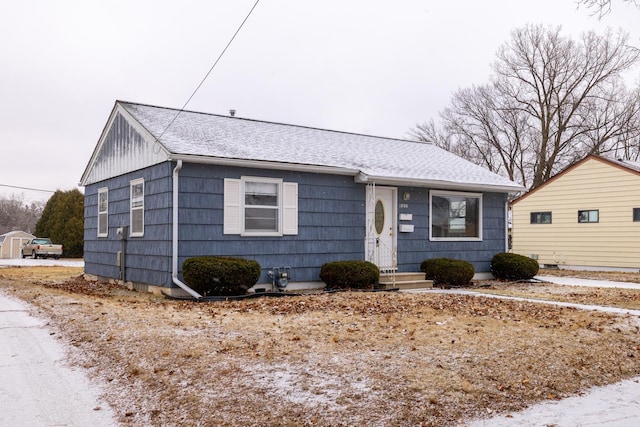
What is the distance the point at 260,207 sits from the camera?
484 inches

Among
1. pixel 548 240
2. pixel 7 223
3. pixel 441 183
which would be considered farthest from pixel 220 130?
pixel 7 223

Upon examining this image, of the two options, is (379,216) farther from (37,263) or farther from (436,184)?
(37,263)

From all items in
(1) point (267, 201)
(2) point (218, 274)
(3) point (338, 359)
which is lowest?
(3) point (338, 359)

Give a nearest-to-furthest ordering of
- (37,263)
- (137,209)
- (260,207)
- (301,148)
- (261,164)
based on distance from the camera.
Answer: (261,164)
(260,207)
(137,209)
(301,148)
(37,263)

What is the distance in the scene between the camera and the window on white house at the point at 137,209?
13.0m

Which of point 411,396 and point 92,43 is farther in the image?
point 92,43

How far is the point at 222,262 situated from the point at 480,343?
5.75 metres

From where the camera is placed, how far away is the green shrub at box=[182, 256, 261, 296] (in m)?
10.6

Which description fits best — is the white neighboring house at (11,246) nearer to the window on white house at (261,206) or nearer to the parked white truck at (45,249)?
the parked white truck at (45,249)

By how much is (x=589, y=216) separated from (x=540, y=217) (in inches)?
84.4

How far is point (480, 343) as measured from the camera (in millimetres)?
6547

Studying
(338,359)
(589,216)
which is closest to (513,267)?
(589,216)

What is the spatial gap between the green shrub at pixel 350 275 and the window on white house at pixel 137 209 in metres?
4.40

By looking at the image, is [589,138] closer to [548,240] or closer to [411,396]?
[548,240]
